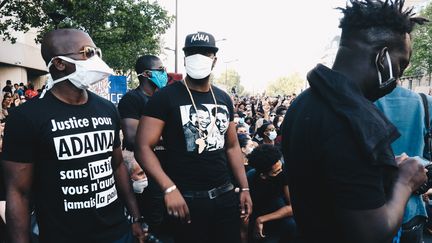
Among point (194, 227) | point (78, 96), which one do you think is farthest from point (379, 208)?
point (78, 96)

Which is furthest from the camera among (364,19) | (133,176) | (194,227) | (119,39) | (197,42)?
(119,39)

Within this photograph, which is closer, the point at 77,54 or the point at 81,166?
the point at 81,166

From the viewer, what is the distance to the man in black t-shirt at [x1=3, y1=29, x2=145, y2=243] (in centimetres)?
197

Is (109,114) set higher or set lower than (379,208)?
higher

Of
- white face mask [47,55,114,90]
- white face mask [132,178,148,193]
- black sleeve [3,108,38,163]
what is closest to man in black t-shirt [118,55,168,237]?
white face mask [132,178,148,193]

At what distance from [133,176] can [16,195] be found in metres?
1.76

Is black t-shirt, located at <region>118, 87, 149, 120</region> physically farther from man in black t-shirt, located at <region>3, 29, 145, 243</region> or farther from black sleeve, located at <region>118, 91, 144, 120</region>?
man in black t-shirt, located at <region>3, 29, 145, 243</region>

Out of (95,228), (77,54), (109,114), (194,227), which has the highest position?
(77,54)

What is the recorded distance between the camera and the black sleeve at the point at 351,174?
4.07ft

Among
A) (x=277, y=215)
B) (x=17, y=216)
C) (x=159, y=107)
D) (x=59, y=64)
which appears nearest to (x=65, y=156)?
(x=17, y=216)

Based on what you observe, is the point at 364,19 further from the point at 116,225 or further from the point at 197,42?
the point at 116,225

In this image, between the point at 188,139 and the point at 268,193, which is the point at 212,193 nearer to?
the point at 188,139

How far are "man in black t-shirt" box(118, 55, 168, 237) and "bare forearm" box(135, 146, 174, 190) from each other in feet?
2.49

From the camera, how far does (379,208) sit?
1.28 meters
